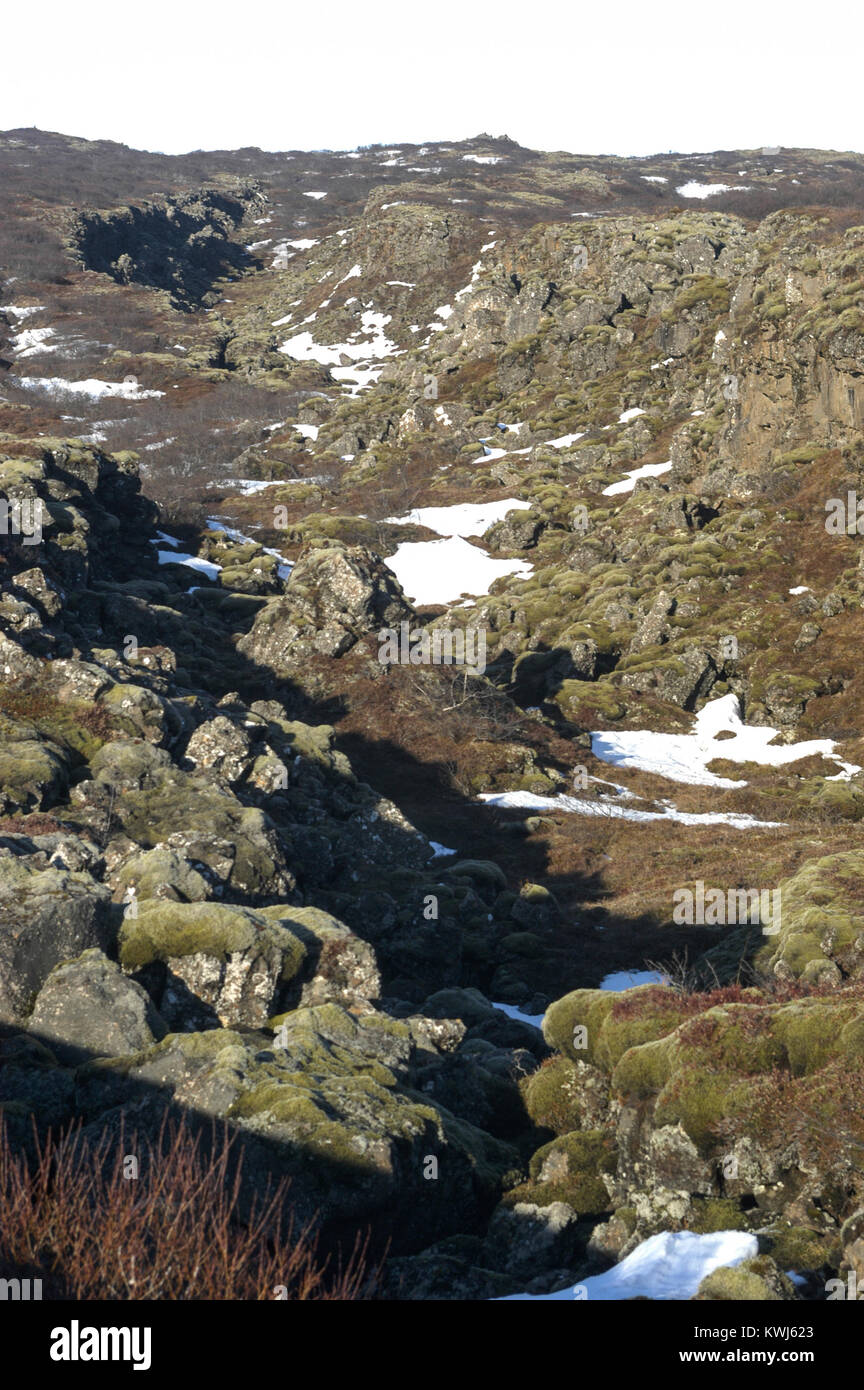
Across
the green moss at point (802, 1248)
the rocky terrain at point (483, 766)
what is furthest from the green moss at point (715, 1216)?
the green moss at point (802, 1248)

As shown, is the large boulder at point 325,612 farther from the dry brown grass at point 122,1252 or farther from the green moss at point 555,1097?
the dry brown grass at point 122,1252

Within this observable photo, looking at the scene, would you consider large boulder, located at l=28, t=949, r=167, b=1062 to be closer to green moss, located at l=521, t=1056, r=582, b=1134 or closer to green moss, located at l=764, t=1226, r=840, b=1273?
green moss, located at l=521, t=1056, r=582, b=1134

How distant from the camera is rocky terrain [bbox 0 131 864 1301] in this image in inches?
481

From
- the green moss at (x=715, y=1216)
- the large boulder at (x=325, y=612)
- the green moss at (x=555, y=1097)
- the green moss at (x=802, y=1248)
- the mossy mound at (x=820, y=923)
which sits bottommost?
the green moss at (x=555, y=1097)

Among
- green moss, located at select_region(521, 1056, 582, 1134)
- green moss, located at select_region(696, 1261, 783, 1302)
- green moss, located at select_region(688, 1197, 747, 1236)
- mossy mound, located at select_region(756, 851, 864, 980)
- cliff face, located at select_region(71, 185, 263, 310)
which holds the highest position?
cliff face, located at select_region(71, 185, 263, 310)

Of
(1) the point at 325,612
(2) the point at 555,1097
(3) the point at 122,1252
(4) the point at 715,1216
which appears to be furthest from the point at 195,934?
(1) the point at 325,612

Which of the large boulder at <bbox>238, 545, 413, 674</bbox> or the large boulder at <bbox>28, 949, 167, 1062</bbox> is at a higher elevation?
the large boulder at <bbox>238, 545, 413, 674</bbox>

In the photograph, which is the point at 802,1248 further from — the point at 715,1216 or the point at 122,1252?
the point at 122,1252

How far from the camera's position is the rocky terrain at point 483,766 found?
40.1ft

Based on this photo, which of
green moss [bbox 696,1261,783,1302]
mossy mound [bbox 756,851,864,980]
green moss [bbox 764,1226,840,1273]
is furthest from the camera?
mossy mound [bbox 756,851,864,980]

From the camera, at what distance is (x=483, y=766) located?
43.0 m

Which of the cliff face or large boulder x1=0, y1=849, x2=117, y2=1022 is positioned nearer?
large boulder x1=0, y1=849, x2=117, y2=1022

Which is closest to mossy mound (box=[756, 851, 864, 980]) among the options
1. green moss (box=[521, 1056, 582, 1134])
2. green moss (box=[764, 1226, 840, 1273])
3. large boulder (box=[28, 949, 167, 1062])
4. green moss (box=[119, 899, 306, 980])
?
green moss (box=[521, 1056, 582, 1134])

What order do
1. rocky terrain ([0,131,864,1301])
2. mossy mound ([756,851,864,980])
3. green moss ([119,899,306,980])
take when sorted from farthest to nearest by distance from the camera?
mossy mound ([756,851,864,980])
green moss ([119,899,306,980])
rocky terrain ([0,131,864,1301])
